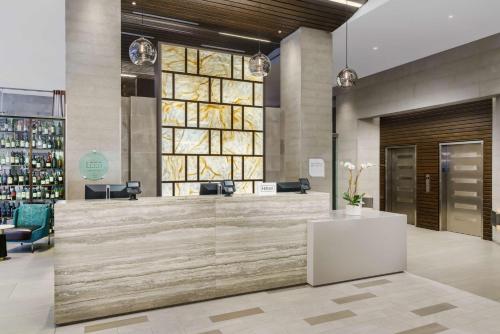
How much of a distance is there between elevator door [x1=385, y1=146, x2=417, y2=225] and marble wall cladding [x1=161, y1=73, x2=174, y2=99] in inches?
251

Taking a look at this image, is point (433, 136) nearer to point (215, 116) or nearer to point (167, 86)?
point (215, 116)

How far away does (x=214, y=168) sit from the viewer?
7.10m

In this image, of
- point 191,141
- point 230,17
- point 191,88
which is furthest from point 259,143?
point 230,17

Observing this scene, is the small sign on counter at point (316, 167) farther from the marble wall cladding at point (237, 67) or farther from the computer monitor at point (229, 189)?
the computer monitor at point (229, 189)

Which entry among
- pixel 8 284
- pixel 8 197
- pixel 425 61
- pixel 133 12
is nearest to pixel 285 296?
pixel 8 284

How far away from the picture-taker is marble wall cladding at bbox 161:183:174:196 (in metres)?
6.61

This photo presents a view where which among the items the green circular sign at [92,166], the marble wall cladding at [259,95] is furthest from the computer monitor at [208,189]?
the marble wall cladding at [259,95]

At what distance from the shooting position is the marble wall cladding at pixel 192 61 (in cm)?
689

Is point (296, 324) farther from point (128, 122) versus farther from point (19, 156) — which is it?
point (19, 156)

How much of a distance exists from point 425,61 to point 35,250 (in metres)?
9.09

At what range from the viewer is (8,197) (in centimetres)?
786

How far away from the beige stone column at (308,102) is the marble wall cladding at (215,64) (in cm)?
126

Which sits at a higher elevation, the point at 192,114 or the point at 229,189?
the point at 192,114

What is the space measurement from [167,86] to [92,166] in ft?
7.49
